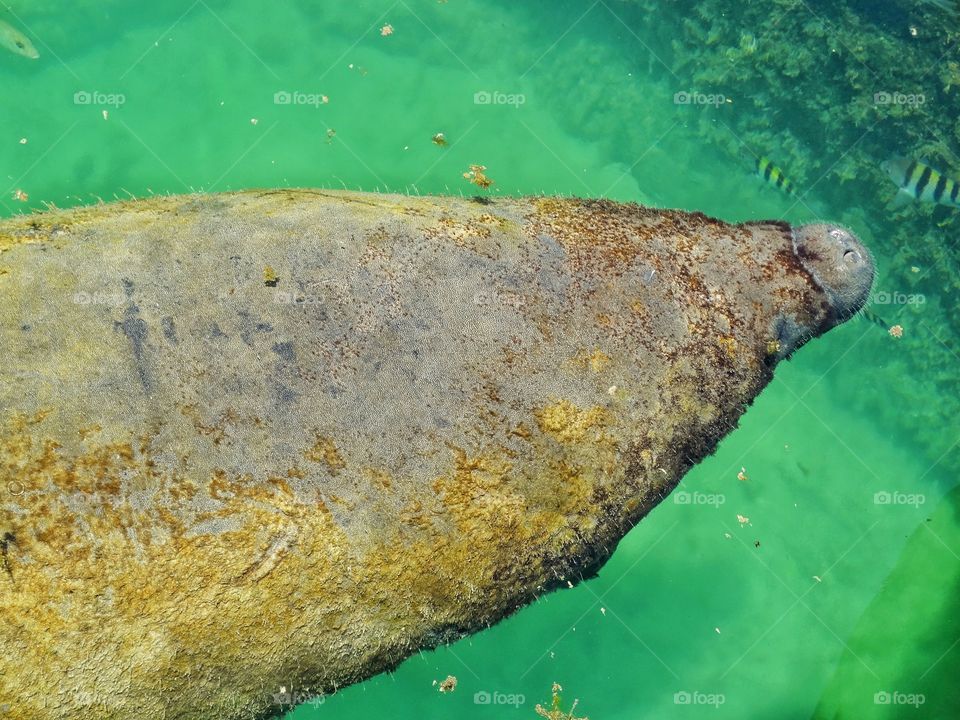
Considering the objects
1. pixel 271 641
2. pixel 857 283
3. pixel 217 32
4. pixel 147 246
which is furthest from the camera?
pixel 217 32

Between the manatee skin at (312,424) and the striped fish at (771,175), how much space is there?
3.37 meters

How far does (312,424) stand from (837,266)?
137 inches

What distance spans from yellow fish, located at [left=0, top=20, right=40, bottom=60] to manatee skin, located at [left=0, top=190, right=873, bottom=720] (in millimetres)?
2254

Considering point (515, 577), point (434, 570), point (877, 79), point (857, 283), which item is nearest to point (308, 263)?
point (434, 570)

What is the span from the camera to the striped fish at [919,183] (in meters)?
6.85

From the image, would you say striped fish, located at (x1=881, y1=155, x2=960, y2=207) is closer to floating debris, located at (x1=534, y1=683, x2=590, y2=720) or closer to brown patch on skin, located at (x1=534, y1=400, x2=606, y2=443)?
brown patch on skin, located at (x1=534, y1=400, x2=606, y2=443)

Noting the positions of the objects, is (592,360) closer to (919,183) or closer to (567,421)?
(567,421)

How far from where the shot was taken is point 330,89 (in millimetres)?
5570

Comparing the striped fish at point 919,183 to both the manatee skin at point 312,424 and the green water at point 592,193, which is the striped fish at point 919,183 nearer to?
the green water at point 592,193

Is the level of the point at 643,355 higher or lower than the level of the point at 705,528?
higher

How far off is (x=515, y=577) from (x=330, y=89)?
4074 millimetres

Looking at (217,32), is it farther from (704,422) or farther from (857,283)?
(857,283)

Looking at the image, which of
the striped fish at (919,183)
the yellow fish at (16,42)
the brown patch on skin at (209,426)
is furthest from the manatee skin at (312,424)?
the striped fish at (919,183)

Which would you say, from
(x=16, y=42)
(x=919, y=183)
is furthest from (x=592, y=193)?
(x=16, y=42)
